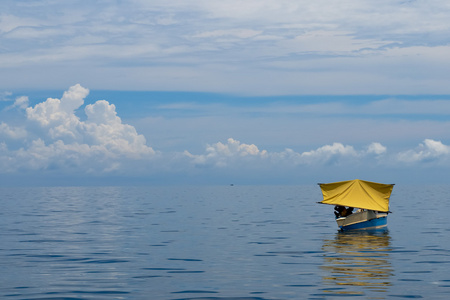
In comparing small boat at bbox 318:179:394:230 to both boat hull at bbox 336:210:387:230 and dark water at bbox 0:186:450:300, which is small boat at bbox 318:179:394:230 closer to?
boat hull at bbox 336:210:387:230

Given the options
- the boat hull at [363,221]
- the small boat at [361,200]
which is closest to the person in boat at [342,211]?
the small boat at [361,200]

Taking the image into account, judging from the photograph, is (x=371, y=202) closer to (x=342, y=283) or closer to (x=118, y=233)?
(x=118, y=233)

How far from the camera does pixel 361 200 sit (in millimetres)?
60969

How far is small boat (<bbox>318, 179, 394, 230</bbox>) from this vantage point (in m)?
59.9

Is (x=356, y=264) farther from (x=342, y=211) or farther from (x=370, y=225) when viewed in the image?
(x=370, y=225)

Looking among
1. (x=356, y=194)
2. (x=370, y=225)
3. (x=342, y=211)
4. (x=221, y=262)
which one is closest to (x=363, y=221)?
(x=370, y=225)

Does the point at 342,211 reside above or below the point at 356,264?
above

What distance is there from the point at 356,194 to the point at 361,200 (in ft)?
2.69

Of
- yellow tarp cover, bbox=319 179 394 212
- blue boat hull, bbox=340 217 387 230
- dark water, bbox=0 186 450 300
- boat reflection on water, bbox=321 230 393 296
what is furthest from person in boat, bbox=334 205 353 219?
boat reflection on water, bbox=321 230 393 296

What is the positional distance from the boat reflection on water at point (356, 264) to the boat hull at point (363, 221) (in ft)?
9.95

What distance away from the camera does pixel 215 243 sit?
48.2 metres

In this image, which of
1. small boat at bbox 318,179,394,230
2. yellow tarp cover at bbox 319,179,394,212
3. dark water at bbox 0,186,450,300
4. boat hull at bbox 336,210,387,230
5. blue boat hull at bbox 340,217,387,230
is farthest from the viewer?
yellow tarp cover at bbox 319,179,394,212

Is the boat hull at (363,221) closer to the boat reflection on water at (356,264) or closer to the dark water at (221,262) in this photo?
the dark water at (221,262)

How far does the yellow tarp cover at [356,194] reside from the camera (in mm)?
60938
